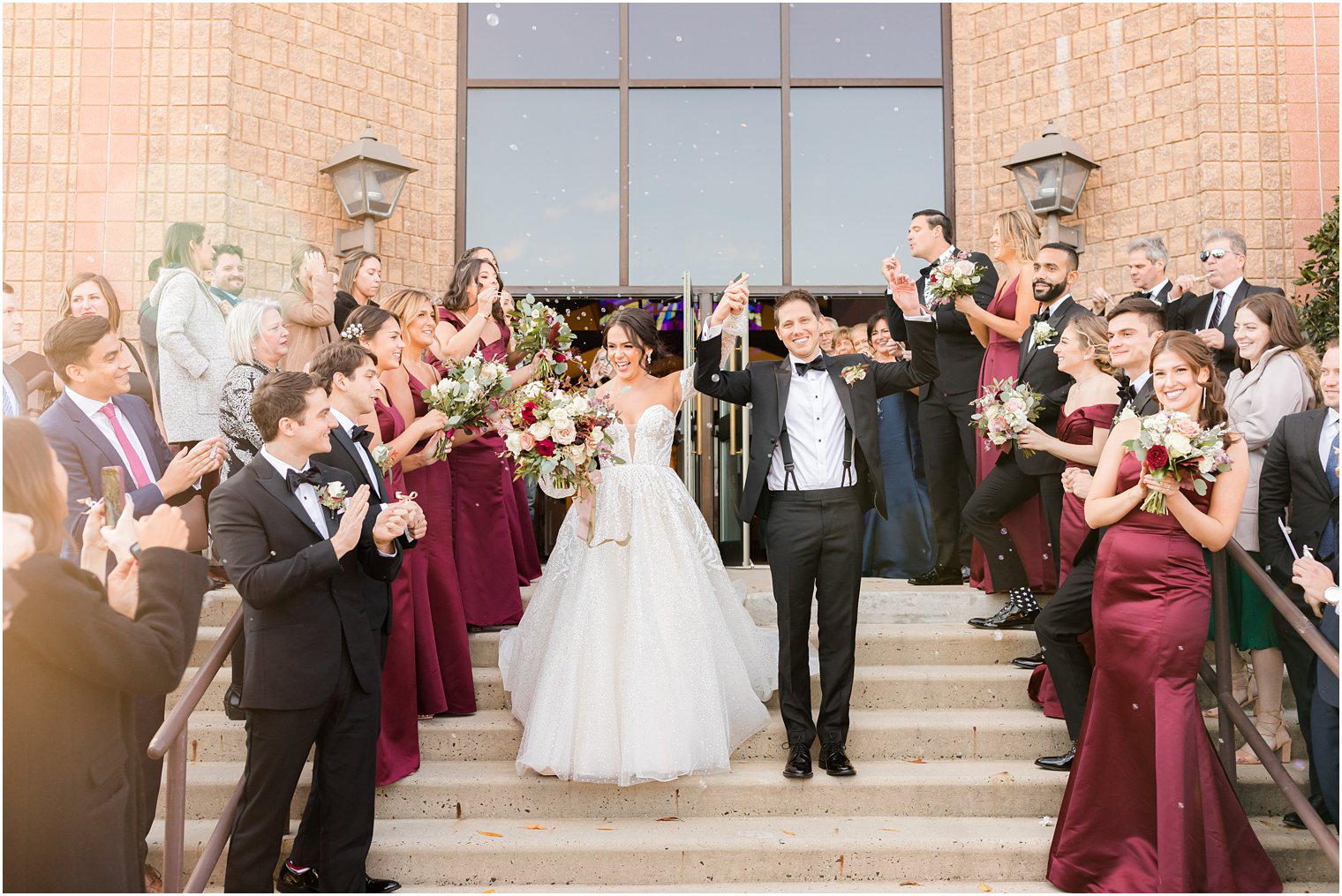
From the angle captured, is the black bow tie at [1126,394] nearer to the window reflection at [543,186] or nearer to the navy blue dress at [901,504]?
the navy blue dress at [901,504]

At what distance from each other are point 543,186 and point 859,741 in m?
6.14

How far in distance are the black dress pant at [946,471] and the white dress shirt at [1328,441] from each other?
7.14 ft

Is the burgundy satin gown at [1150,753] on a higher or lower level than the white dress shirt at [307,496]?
lower

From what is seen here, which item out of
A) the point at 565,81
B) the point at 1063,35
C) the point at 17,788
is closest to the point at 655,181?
the point at 565,81

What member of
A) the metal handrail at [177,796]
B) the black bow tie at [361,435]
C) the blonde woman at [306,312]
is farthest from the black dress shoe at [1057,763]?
the blonde woman at [306,312]

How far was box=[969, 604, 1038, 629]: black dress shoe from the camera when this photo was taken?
5527mm

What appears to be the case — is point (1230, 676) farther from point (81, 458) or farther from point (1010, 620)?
point (81, 458)

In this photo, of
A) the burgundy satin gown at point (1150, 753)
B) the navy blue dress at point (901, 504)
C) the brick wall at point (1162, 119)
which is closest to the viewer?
→ the burgundy satin gown at point (1150, 753)

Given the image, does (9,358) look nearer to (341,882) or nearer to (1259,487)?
(341,882)

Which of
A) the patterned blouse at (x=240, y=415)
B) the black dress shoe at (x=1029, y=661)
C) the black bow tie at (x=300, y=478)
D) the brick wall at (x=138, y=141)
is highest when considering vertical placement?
the brick wall at (x=138, y=141)

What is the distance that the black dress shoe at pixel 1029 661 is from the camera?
205 inches

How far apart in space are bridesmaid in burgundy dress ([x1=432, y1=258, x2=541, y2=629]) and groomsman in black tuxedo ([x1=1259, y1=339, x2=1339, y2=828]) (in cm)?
370

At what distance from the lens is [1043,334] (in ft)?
17.3

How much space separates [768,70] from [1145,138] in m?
3.30
